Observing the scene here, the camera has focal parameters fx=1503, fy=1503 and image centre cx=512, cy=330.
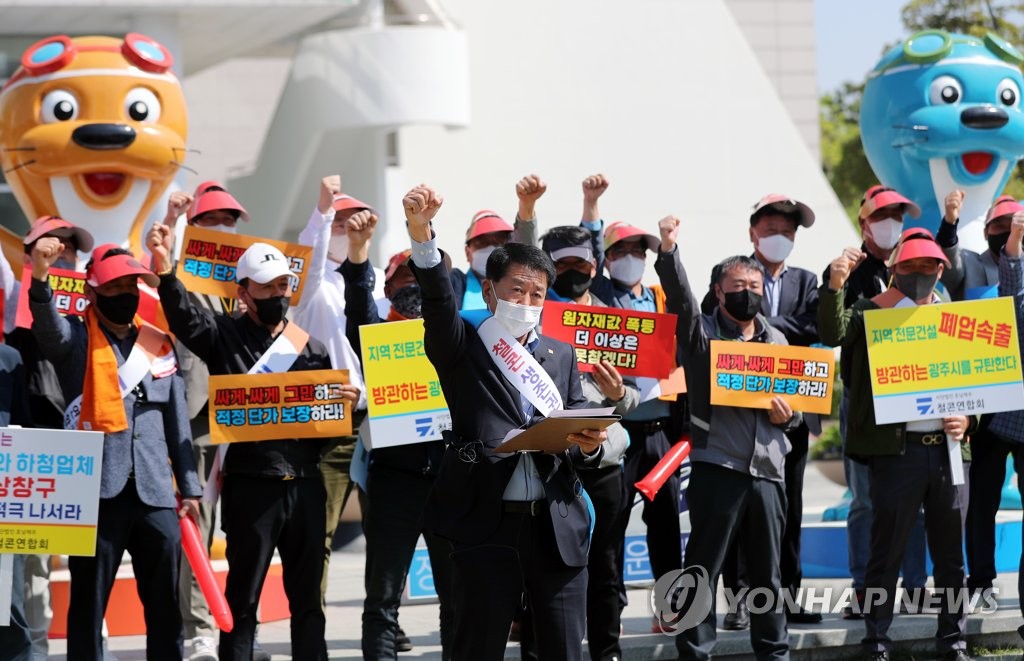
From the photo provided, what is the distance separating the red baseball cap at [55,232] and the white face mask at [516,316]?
270 cm

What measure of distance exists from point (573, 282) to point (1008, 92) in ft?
15.6

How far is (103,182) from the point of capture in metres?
10.3

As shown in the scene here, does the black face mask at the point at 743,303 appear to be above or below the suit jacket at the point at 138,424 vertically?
above

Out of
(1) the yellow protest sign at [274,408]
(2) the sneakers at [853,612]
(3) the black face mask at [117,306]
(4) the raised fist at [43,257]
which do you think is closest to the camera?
(4) the raised fist at [43,257]

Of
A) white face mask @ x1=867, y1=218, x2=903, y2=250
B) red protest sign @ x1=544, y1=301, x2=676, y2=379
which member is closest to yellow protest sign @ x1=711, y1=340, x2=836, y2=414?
red protest sign @ x1=544, y1=301, x2=676, y2=379

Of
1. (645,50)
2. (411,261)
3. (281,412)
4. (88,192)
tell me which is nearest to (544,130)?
(645,50)

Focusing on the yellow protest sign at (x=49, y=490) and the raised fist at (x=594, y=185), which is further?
the raised fist at (x=594, y=185)

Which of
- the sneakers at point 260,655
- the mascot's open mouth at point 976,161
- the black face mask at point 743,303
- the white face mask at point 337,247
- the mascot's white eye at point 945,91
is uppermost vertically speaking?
the mascot's white eye at point 945,91

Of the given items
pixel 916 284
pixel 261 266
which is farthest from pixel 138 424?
pixel 916 284

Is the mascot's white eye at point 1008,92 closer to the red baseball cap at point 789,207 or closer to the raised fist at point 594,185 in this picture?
the red baseball cap at point 789,207

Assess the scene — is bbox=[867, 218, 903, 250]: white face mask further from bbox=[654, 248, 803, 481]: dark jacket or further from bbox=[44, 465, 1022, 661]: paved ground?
bbox=[44, 465, 1022, 661]: paved ground

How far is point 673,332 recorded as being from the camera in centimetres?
750

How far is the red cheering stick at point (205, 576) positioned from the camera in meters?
6.64

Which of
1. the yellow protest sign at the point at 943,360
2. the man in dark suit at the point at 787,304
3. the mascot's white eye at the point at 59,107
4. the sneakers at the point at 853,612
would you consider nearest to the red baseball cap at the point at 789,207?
the man in dark suit at the point at 787,304
